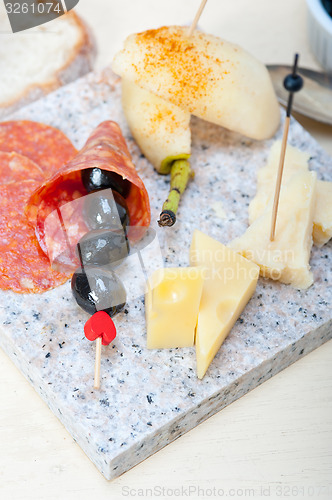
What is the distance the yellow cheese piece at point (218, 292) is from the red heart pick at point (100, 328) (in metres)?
0.20

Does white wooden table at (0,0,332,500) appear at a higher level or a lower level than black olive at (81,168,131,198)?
lower

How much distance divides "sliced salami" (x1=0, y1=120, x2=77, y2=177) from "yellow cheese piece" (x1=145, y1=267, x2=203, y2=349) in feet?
1.78

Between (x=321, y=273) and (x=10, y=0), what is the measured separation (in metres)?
1.44

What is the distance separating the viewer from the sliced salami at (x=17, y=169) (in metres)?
1.92

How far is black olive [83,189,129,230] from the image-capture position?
1.73 m

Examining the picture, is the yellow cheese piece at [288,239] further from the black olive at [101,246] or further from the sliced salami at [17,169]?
the sliced salami at [17,169]

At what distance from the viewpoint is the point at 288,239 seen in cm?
177

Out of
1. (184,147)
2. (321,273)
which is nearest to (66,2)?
(184,147)

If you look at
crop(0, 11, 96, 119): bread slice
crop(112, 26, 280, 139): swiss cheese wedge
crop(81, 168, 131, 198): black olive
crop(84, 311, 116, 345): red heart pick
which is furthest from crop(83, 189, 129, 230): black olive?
crop(0, 11, 96, 119): bread slice

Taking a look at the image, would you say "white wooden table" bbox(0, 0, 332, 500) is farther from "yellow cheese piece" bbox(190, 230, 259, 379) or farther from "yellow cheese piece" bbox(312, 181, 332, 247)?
"yellow cheese piece" bbox(312, 181, 332, 247)

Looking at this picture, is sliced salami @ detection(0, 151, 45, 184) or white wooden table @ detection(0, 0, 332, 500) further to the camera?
sliced salami @ detection(0, 151, 45, 184)

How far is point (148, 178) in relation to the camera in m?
2.00

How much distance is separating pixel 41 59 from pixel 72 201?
0.70 meters

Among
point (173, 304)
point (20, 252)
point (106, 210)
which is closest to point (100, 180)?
point (106, 210)
